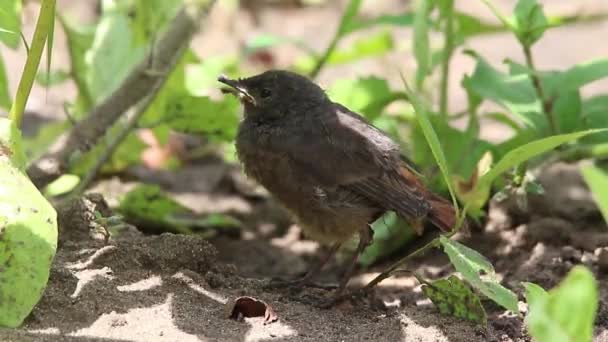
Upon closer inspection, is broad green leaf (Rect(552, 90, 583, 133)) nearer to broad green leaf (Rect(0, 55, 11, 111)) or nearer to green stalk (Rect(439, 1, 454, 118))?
green stalk (Rect(439, 1, 454, 118))

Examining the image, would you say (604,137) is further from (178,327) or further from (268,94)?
(178,327)

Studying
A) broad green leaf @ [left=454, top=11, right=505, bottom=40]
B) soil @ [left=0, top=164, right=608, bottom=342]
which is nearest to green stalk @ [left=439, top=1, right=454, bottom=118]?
broad green leaf @ [left=454, top=11, right=505, bottom=40]

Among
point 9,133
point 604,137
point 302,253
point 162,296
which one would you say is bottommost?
point 302,253

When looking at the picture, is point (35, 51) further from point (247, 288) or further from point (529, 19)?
point (529, 19)

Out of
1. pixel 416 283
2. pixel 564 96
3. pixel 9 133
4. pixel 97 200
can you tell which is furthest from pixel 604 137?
pixel 9 133

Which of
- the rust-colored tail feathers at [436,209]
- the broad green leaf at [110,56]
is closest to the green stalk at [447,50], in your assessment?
the rust-colored tail feathers at [436,209]

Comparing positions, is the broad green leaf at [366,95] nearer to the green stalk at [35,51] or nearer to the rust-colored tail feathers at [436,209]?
the rust-colored tail feathers at [436,209]
